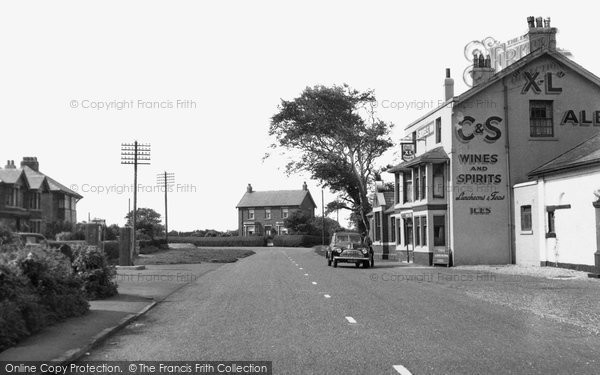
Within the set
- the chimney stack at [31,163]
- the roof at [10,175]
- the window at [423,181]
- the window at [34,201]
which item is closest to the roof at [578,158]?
the window at [423,181]

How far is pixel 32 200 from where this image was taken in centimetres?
6097

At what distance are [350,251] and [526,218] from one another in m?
9.40

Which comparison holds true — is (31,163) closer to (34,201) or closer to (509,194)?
(34,201)

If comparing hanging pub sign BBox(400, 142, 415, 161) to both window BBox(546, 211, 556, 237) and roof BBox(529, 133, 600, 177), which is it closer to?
A: roof BBox(529, 133, 600, 177)

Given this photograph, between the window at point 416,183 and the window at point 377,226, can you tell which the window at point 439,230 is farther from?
the window at point 377,226

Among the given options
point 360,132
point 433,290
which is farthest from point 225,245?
point 433,290

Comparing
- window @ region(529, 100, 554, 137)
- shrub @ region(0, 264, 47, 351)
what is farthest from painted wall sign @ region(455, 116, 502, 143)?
shrub @ region(0, 264, 47, 351)

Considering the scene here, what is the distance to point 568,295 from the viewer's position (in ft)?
60.0

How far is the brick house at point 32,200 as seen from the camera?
54844 mm

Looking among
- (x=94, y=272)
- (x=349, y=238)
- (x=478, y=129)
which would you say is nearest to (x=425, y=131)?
(x=478, y=129)

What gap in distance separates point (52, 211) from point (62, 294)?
58552 mm

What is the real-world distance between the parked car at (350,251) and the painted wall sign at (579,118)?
1295 centimetres

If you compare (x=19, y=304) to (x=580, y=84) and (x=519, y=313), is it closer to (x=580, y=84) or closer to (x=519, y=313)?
(x=519, y=313)

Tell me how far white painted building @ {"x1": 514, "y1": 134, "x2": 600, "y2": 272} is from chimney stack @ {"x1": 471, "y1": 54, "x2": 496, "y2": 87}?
7.55 metres
